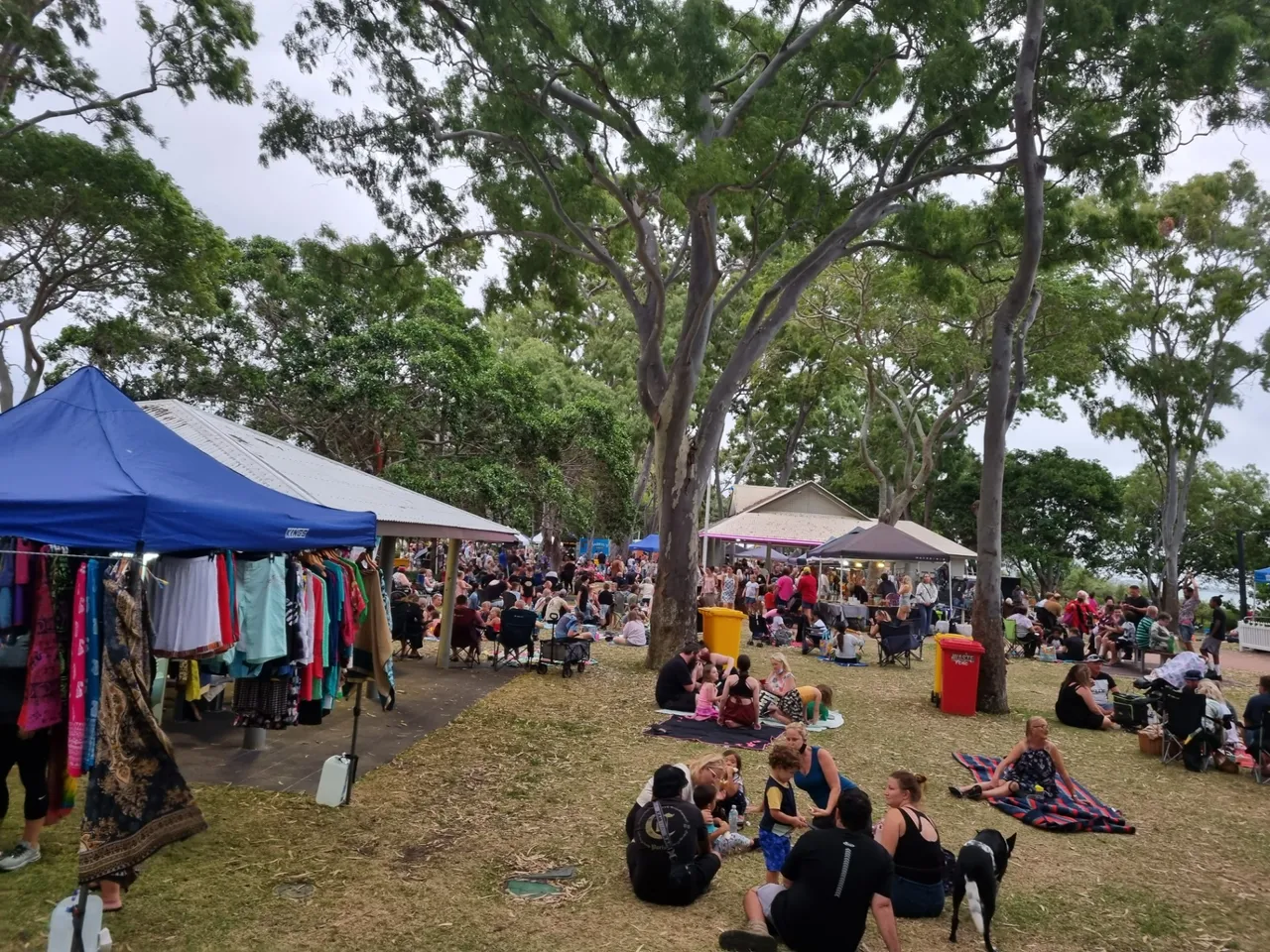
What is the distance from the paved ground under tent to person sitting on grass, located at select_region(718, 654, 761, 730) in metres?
2.93

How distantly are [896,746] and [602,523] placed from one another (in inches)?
712

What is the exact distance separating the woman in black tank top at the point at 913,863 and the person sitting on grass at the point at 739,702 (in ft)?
14.8

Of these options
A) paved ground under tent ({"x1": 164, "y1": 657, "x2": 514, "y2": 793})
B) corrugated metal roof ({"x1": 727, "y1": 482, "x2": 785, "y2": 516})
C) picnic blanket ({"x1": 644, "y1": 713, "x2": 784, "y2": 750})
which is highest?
corrugated metal roof ({"x1": 727, "y1": 482, "x2": 785, "y2": 516})

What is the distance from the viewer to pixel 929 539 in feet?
79.6

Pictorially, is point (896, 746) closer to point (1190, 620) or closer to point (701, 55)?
point (701, 55)

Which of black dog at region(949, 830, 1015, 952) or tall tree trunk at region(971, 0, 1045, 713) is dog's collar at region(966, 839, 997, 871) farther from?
tall tree trunk at region(971, 0, 1045, 713)

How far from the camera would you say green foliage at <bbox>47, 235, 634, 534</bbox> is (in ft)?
60.7

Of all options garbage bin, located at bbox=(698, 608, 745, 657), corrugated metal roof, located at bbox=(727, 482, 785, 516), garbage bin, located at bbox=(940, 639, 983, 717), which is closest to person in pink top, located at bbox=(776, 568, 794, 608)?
garbage bin, located at bbox=(698, 608, 745, 657)

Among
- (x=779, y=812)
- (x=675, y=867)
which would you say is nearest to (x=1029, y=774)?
(x=779, y=812)

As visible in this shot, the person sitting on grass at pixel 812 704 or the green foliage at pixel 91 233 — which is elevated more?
the green foliage at pixel 91 233

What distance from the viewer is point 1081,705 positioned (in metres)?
10.6

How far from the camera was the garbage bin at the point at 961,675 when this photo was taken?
10914 millimetres

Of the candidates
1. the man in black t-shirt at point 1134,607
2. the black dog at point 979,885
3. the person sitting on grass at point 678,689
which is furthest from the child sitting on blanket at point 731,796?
the man in black t-shirt at point 1134,607

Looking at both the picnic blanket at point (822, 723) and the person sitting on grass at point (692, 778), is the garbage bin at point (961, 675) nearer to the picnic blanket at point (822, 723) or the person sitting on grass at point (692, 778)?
the picnic blanket at point (822, 723)
